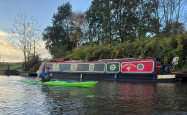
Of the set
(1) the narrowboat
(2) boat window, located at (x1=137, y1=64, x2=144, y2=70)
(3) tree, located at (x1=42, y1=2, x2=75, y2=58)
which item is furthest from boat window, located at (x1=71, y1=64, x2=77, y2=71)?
(3) tree, located at (x1=42, y1=2, x2=75, y2=58)

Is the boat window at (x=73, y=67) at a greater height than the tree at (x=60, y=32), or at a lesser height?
lesser

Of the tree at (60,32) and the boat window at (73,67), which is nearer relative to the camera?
the boat window at (73,67)

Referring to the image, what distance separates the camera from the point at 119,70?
2019cm

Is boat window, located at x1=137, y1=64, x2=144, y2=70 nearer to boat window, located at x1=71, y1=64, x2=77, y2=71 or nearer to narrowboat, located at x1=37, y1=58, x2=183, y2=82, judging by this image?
narrowboat, located at x1=37, y1=58, x2=183, y2=82

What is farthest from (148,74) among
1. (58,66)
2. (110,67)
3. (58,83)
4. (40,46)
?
(40,46)

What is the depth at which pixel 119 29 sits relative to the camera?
2961 cm

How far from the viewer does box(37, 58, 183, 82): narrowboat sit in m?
18.0

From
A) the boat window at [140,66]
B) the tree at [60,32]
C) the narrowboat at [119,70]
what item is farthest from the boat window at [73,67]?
the tree at [60,32]

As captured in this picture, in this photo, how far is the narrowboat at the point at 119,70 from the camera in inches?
710

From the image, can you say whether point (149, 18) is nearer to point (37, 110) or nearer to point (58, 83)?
point (58, 83)

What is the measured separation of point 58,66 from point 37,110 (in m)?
18.0

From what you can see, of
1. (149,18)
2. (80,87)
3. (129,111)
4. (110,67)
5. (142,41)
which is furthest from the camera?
(149,18)

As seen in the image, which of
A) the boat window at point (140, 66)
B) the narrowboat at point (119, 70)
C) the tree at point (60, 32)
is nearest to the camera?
the narrowboat at point (119, 70)

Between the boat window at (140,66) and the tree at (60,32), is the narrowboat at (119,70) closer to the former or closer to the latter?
the boat window at (140,66)
